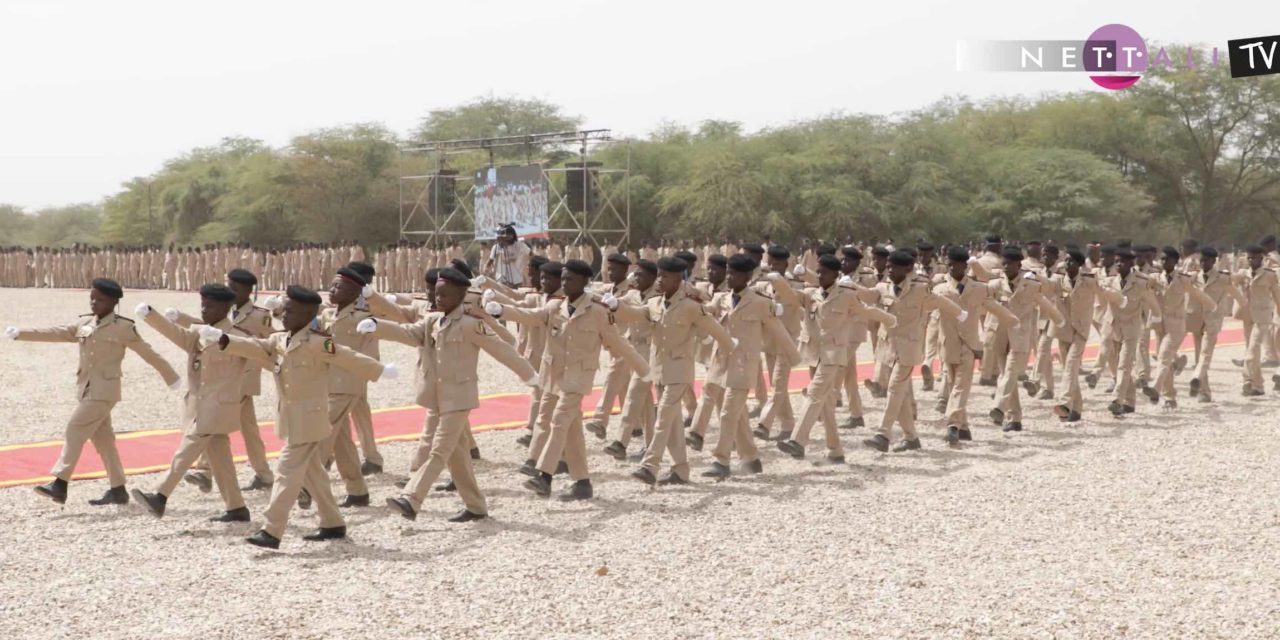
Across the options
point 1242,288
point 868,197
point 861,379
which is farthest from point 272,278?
point 1242,288

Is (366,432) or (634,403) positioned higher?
(634,403)

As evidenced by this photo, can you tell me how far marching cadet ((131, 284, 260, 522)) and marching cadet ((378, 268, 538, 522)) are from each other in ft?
3.31

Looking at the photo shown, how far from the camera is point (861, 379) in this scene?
15.0 metres

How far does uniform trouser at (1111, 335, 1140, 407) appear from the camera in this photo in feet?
40.2

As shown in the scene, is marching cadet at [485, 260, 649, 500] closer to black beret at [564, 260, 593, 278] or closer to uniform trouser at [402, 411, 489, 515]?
black beret at [564, 260, 593, 278]

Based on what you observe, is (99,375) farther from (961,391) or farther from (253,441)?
(961,391)

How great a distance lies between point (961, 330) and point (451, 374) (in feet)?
16.9

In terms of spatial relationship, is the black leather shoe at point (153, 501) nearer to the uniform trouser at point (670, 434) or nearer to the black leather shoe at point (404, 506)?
the black leather shoe at point (404, 506)

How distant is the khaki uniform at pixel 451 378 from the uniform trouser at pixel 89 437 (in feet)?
6.70

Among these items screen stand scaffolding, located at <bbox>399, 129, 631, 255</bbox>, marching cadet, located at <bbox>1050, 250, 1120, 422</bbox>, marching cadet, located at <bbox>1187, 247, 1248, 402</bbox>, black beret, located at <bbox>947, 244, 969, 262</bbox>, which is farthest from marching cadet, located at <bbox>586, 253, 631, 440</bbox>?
screen stand scaffolding, located at <bbox>399, 129, 631, 255</bbox>

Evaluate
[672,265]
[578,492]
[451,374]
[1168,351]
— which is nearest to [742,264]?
[672,265]

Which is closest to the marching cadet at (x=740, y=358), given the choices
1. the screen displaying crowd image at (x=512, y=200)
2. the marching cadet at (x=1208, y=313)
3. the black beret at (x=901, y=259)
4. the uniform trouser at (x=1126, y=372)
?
the black beret at (x=901, y=259)

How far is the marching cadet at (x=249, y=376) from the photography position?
25.9 feet

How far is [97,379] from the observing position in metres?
7.90
